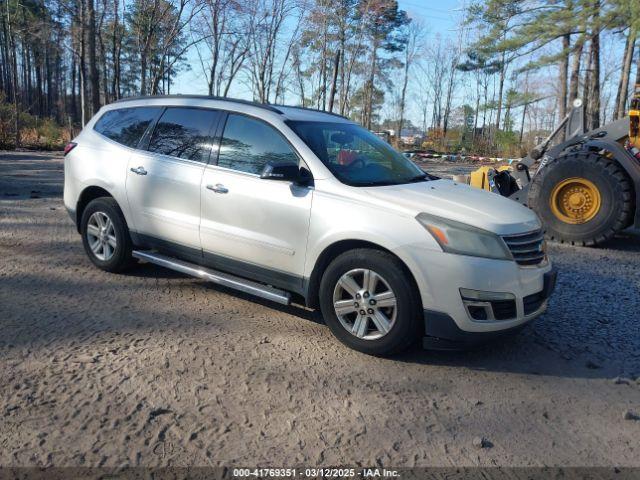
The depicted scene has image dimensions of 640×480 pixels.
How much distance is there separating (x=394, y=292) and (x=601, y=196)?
5175mm

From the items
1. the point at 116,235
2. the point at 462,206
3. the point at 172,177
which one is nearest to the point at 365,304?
the point at 462,206

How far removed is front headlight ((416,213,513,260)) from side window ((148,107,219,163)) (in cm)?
220

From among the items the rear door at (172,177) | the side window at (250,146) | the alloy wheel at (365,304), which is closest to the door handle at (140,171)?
the rear door at (172,177)

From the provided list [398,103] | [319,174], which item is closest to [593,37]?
[319,174]

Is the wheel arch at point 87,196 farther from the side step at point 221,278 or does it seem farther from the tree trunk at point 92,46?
the tree trunk at point 92,46

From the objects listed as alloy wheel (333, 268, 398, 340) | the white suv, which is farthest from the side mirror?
alloy wheel (333, 268, 398, 340)

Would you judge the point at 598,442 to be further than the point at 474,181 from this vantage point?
No

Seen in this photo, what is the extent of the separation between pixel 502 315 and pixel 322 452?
5.30 ft

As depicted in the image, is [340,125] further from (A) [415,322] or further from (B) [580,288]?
(B) [580,288]

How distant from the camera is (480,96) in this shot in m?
48.4

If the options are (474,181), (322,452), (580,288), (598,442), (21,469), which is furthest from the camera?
(474,181)

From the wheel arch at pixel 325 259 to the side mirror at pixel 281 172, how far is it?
2.01 ft

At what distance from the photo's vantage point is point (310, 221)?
3.89 meters

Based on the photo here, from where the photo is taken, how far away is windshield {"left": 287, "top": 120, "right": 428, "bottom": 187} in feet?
13.6
